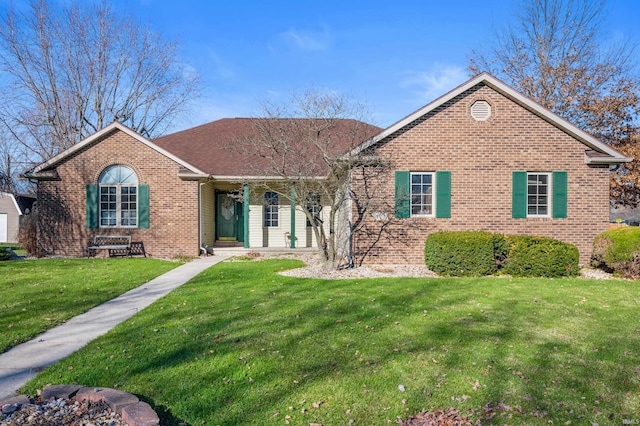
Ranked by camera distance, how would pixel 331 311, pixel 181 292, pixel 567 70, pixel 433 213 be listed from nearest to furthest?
pixel 331 311 → pixel 181 292 → pixel 433 213 → pixel 567 70

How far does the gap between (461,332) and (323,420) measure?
2.62 m

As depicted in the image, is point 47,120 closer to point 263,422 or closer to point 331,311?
point 331,311

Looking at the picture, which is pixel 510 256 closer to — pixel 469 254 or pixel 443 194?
pixel 469 254

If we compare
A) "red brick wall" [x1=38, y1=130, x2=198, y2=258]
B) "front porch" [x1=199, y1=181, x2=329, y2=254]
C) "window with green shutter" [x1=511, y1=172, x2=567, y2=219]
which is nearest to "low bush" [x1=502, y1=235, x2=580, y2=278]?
"window with green shutter" [x1=511, y1=172, x2=567, y2=219]

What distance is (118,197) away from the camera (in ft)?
45.9

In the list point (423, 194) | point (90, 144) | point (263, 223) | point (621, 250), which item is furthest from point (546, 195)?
point (90, 144)

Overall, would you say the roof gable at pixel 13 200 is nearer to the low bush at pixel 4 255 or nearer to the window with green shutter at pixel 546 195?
the low bush at pixel 4 255

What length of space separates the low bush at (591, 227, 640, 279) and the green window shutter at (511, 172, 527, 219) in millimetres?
2060

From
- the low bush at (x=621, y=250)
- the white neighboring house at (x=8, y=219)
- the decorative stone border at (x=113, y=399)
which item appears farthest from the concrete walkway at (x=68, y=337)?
the white neighboring house at (x=8, y=219)

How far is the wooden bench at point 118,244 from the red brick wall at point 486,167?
7393 millimetres

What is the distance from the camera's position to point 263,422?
309 centimetres

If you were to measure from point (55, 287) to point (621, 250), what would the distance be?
12.6 m

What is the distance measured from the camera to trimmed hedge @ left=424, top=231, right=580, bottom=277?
32.5 ft

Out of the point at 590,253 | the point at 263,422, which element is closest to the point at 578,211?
the point at 590,253
